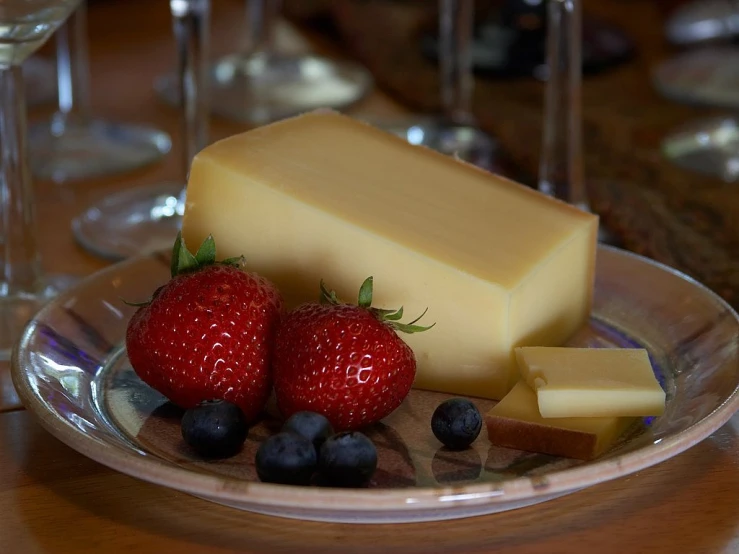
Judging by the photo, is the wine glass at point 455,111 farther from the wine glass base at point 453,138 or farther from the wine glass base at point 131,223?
the wine glass base at point 131,223

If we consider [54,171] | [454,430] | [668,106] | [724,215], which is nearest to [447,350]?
[454,430]

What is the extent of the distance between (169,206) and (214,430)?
1.69 ft

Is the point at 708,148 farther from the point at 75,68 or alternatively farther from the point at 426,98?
the point at 75,68

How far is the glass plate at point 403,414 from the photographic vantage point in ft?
1.46

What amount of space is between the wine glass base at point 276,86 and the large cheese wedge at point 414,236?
573 millimetres

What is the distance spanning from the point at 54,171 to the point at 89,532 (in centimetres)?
66

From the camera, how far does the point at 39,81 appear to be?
1407mm

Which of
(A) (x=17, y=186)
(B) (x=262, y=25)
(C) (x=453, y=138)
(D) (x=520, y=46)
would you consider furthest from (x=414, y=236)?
(B) (x=262, y=25)

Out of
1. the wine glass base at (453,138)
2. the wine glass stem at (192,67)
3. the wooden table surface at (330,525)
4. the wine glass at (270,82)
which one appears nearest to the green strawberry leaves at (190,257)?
the wooden table surface at (330,525)

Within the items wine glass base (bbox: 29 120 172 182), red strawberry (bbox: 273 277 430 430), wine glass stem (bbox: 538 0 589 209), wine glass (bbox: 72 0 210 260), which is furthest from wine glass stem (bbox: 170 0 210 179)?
red strawberry (bbox: 273 277 430 430)

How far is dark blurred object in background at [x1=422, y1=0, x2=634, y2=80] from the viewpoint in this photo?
1326mm

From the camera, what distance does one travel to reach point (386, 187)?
66cm

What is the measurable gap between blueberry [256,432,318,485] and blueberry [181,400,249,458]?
0.03m

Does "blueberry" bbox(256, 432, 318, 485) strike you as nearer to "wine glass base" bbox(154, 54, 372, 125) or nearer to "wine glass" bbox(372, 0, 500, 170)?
"wine glass" bbox(372, 0, 500, 170)
